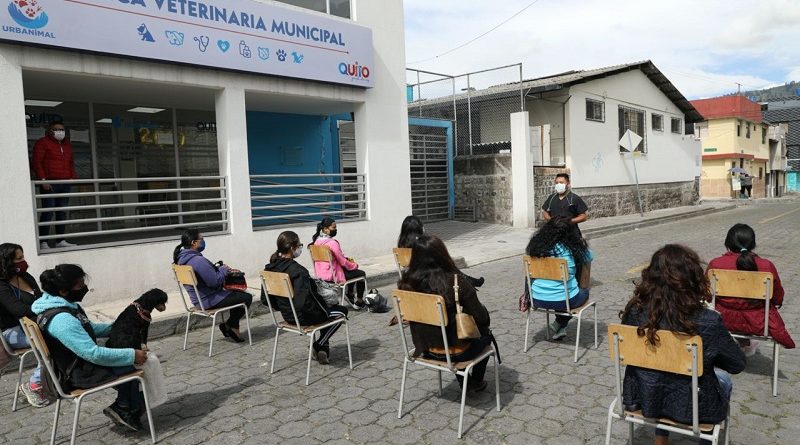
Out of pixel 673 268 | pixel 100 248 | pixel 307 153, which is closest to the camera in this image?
pixel 673 268

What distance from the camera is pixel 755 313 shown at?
422cm

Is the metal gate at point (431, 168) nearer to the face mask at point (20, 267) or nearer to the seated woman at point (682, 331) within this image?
the face mask at point (20, 267)

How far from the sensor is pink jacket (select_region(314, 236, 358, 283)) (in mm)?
6969

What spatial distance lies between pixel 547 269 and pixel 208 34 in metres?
6.18

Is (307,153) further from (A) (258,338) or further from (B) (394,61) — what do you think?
(A) (258,338)

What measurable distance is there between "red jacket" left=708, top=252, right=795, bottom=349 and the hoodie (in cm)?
418

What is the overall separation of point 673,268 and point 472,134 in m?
15.8

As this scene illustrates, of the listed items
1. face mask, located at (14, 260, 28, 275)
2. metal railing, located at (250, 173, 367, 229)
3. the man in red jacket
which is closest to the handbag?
face mask, located at (14, 260, 28, 275)

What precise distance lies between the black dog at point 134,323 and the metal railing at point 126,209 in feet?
13.4

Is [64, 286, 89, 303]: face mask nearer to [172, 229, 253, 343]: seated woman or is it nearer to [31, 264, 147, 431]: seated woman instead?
[31, 264, 147, 431]: seated woman

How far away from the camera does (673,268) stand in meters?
2.96

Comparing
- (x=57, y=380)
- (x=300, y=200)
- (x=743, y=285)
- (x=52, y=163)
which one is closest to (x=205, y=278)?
(x=57, y=380)

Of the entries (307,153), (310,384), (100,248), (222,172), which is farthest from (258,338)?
(307,153)

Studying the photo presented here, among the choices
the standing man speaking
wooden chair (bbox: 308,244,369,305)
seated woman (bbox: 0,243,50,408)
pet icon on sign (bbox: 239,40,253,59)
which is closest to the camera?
seated woman (bbox: 0,243,50,408)
